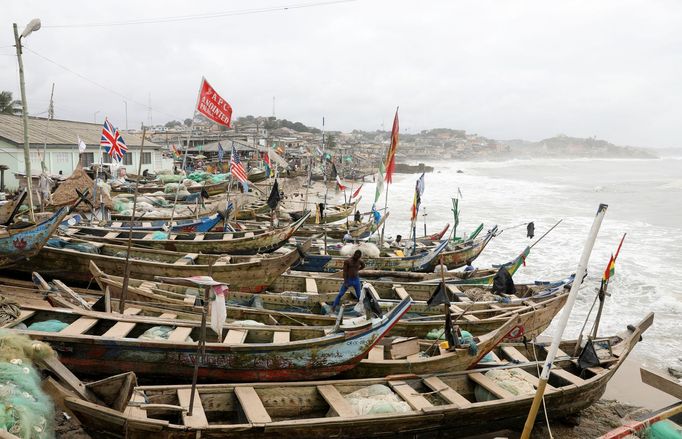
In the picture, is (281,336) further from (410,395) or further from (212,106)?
(212,106)

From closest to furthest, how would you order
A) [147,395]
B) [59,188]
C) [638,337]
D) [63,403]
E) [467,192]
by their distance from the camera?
[63,403] < [147,395] < [638,337] < [59,188] < [467,192]

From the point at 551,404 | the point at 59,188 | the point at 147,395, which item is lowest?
the point at 551,404

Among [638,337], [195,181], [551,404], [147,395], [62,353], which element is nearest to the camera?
[147,395]

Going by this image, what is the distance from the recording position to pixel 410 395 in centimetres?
607

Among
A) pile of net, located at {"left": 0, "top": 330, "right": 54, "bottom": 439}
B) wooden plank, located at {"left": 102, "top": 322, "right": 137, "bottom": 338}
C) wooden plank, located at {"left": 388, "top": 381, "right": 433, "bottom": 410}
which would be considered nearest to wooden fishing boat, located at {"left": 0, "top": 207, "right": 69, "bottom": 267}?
wooden plank, located at {"left": 102, "top": 322, "right": 137, "bottom": 338}

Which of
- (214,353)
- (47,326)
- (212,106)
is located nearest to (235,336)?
(214,353)

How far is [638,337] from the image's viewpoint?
7.80 meters

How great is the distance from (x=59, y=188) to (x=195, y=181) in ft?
47.5

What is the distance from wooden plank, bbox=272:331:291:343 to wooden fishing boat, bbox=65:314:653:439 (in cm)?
101

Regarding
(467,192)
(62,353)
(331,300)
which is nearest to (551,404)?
(331,300)

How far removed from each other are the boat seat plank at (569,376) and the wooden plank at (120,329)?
6206 millimetres

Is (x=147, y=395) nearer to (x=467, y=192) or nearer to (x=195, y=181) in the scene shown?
(x=195, y=181)

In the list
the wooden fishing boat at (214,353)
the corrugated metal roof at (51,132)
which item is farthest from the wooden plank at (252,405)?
the corrugated metal roof at (51,132)

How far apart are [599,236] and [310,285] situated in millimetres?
23338
